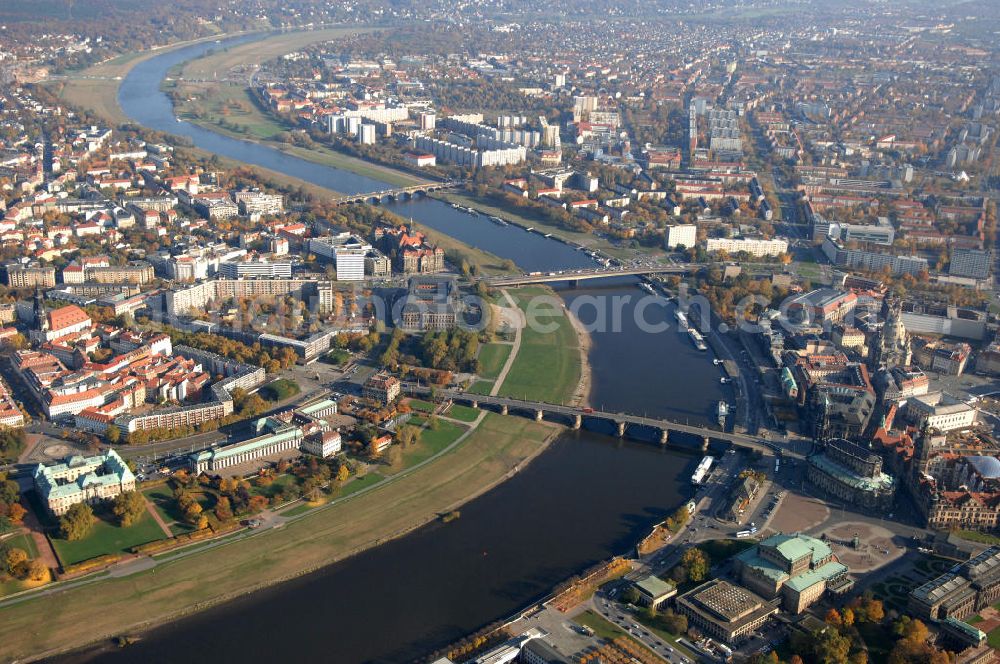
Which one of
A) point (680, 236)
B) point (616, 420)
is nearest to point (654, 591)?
point (616, 420)

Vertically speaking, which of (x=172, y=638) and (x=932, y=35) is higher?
(x=932, y=35)

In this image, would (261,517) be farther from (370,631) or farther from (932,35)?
(932,35)

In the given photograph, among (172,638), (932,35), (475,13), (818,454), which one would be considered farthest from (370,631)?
(475,13)

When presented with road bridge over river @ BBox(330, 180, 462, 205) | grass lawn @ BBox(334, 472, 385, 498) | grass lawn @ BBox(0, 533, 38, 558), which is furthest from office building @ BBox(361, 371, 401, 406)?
road bridge over river @ BBox(330, 180, 462, 205)

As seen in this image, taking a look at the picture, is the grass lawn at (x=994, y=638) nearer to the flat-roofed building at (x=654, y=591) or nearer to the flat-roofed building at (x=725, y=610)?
the flat-roofed building at (x=725, y=610)

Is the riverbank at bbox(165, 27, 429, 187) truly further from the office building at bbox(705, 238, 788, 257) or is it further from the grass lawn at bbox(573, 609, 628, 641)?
the grass lawn at bbox(573, 609, 628, 641)

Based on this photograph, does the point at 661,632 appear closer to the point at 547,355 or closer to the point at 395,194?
the point at 547,355
